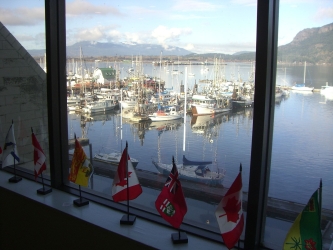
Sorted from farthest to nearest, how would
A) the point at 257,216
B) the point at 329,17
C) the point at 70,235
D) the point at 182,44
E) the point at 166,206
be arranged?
the point at 70,235, the point at 182,44, the point at 166,206, the point at 257,216, the point at 329,17

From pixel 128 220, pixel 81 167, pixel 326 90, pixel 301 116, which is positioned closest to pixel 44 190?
pixel 81 167

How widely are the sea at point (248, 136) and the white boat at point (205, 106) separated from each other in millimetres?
46

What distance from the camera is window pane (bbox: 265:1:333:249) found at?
71.9 inches

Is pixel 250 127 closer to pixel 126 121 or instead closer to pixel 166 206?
pixel 166 206

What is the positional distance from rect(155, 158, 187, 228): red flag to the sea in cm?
30

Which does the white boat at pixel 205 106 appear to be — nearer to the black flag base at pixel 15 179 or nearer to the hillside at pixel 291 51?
the hillside at pixel 291 51

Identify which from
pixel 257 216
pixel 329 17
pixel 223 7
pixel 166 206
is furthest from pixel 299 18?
pixel 166 206

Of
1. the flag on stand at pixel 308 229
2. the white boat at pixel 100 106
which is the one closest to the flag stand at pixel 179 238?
the flag on stand at pixel 308 229

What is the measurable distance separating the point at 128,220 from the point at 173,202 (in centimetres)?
51

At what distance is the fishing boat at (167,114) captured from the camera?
2448 millimetres

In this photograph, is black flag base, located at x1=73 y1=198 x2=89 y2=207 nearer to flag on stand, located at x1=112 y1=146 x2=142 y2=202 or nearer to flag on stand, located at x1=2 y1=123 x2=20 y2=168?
flag on stand, located at x1=112 y1=146 x2=142 y2=202

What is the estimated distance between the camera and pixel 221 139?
2238mm

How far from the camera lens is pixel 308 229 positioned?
5.35ft

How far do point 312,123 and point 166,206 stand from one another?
3.13 ft
